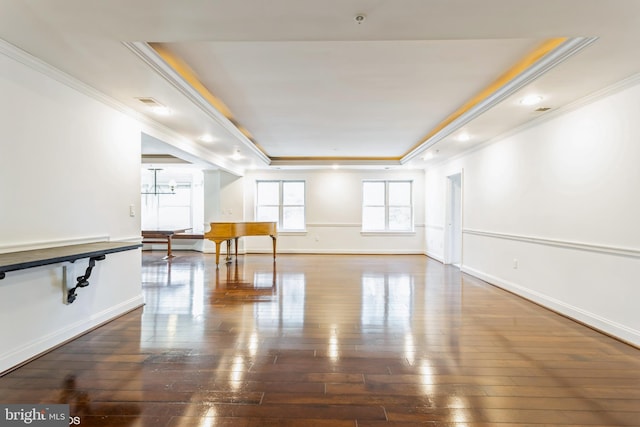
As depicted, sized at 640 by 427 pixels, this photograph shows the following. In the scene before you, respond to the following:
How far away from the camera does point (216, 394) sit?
1965 millimetres

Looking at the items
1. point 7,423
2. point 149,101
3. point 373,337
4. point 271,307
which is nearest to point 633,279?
point 373,337

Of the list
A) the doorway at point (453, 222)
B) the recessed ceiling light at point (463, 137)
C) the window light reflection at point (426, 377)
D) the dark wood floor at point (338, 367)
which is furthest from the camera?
the doorway at point (453, 222)

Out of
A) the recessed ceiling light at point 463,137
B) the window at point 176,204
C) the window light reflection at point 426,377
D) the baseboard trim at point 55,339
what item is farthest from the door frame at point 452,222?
the window at point 176,204

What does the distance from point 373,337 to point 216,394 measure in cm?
144

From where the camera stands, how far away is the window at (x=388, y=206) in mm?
8828

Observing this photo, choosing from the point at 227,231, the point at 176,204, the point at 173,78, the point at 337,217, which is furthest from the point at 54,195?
the point at 176,204

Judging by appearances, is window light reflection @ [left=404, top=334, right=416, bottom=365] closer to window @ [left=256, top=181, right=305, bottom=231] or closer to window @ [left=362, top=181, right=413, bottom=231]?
window @ [left=362, top=181, right=413, bottom=231]

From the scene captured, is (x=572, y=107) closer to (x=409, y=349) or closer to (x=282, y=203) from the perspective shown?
(x=409, y=349)

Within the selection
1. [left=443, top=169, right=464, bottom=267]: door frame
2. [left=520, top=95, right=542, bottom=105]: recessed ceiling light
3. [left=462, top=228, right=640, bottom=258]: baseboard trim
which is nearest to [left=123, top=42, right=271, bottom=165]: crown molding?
[left=520, top=95, right=542, bottom=105]: recessed ceiling light

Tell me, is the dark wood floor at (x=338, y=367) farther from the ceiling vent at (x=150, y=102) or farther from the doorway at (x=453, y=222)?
the doorway at (x=453, y=222)

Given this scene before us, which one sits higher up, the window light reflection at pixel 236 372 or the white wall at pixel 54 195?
the white wall at pixel 54 195

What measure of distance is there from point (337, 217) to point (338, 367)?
655 cm

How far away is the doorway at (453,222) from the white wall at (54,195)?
6.01 m

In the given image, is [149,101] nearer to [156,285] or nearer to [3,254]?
[3,254]
